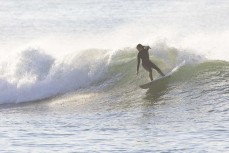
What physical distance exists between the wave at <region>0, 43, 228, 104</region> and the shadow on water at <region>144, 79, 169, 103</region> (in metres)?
0.66

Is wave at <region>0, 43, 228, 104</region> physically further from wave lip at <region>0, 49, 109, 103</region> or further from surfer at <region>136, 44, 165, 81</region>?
surfer at <region>136, 44, 165, 81</region>

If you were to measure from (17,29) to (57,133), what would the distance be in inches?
1181

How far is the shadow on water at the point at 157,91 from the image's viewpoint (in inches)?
756

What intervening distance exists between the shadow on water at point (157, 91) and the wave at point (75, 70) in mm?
656

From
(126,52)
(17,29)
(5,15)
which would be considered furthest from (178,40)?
(5,15)

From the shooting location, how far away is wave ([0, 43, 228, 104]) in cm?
2158

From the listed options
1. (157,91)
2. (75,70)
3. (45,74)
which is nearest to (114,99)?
A: (157,91)

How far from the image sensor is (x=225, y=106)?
1730cm

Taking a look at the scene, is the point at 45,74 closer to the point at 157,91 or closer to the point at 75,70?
the point at 75,70

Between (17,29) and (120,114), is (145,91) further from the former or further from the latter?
(17,29)

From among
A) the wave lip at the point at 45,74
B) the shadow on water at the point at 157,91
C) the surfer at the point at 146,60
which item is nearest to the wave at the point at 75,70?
the wave lip at the point at 45,74

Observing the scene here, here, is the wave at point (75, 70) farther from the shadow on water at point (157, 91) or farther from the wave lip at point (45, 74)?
the shadow on water at point (157, 91)

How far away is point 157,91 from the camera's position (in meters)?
19.6

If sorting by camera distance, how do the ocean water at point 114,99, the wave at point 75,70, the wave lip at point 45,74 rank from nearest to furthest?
1. the ocean water at point 114,99
2. the wave at point 75,70
3. the wave lip at point 45,74
